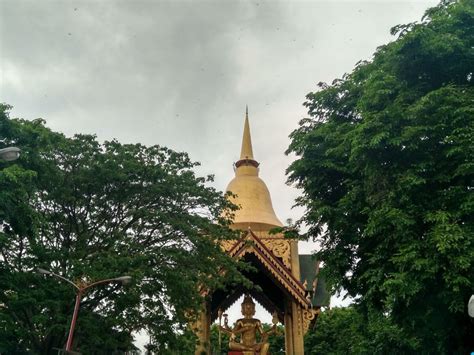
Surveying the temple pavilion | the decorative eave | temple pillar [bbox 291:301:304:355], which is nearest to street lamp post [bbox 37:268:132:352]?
the temple pavilion

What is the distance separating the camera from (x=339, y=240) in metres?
14.6

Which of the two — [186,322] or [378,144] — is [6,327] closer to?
[186,322]

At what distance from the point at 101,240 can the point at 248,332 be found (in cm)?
1127

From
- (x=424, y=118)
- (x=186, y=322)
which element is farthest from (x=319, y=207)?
(x=186, y=322)

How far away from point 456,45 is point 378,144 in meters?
3.20

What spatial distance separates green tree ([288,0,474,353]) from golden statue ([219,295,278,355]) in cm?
1118

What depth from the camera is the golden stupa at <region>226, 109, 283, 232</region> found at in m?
28.8

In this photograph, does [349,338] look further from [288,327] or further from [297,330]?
[297,330]

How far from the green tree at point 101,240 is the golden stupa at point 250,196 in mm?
9394

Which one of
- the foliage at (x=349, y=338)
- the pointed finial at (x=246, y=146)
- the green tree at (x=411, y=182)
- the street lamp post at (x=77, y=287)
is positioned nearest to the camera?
the green tree at (x=411, y=182)

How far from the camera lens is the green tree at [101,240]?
14383 millimetres

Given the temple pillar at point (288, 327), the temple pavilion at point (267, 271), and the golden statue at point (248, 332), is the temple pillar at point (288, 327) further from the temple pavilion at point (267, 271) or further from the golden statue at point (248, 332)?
the golden statue at point (248, 332)

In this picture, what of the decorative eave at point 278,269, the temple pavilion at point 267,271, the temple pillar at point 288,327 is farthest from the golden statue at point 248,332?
the decorative eave at point 278,269

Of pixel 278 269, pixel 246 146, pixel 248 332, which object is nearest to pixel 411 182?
pixel 278 269
